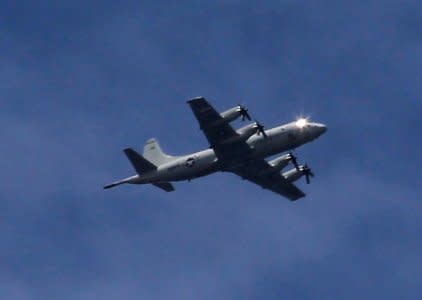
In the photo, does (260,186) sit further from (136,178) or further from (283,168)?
(136,178)

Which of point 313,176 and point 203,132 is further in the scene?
point 313,176

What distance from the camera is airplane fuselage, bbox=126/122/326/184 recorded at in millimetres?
177125

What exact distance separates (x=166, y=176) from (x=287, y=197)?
24424 millimetres

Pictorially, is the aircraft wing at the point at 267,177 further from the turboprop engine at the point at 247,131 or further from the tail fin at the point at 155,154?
the tail fin at the point at 155,154

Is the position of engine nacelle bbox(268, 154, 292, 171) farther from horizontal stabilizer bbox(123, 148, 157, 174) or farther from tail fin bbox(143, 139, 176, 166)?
horizontal stabilizer bbox(123, 148, 157, 174)

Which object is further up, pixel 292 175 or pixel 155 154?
pixel 155 154

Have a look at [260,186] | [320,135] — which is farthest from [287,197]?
[320,135]

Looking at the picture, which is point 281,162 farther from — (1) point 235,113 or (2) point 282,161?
(1) point 235,113

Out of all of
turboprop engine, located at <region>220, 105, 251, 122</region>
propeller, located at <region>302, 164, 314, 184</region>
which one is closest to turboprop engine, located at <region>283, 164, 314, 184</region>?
propeller, located at <region>302, 164, 314, 184</region>

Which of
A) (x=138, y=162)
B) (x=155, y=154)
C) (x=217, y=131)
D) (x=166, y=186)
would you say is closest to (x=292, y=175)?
(x=166, y=186)

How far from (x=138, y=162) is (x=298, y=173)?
88.9ft

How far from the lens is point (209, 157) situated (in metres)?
178

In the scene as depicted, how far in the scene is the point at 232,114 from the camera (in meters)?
173

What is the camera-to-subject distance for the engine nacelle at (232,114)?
17288 centimetres
